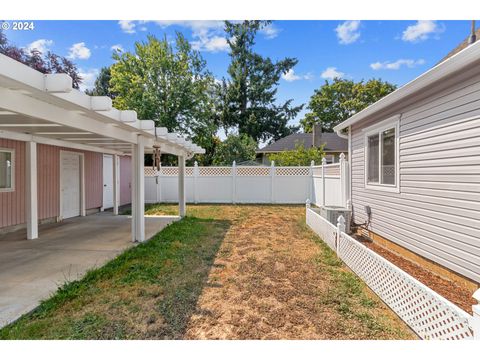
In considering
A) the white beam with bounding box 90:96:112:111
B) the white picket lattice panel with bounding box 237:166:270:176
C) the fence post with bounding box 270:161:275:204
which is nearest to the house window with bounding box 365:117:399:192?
the white beam with bounding box 90:96:112:111

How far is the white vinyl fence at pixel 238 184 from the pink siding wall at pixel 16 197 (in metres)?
6.43

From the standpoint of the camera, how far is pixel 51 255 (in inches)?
192

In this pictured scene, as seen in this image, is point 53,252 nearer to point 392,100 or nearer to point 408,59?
point 392,100

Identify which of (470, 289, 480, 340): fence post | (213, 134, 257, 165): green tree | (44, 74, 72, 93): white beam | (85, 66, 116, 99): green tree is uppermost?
(85, 66, 116, 99): green tree

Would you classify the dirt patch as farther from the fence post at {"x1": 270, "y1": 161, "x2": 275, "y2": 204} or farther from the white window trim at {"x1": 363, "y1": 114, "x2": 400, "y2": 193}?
the fence post at {"x1": 270, "y1": 161, "x2": 275, "y2": 204}

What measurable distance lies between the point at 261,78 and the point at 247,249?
71.2ft

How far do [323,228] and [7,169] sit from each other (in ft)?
24.2

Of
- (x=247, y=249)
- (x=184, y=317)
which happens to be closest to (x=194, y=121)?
(x=247, y=249)

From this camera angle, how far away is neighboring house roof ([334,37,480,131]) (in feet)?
9.87

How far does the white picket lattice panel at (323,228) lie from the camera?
17.4ft

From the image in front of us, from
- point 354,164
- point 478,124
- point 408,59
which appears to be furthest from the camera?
point 408,59

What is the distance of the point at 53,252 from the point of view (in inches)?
200

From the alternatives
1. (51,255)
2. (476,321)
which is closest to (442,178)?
(476,321)

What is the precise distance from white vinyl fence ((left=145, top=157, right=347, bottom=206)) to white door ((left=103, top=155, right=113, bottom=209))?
7.47ft
